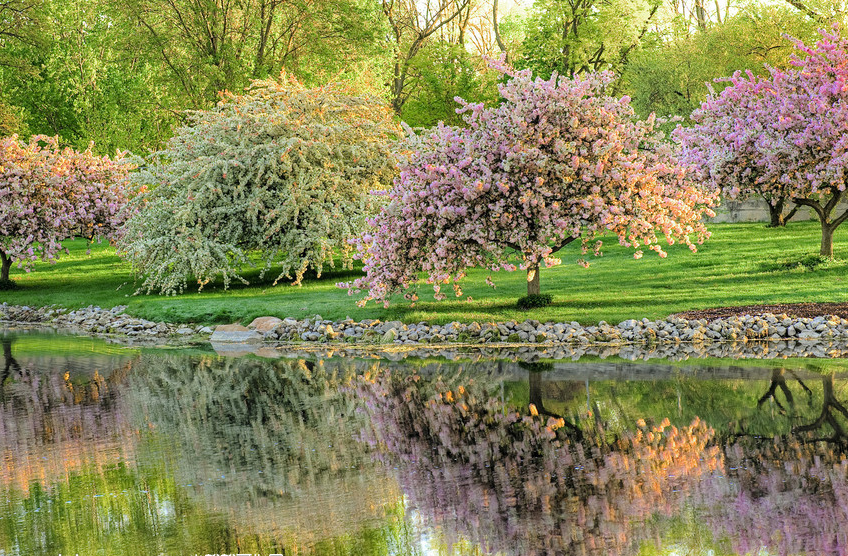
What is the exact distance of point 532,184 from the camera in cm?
1792

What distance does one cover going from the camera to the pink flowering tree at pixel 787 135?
2130cm

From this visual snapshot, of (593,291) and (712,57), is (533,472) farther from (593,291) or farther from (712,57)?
(712,57)

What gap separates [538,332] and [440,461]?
8476 millimetres

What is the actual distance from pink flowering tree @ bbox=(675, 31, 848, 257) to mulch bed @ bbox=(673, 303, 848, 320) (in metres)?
4.18

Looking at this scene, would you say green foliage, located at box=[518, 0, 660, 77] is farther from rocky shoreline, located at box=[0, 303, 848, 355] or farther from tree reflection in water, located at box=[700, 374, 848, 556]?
tree reflection in water, located at box=[700, 374, 848, 556]

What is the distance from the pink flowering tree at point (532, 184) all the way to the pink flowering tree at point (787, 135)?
14.0ft

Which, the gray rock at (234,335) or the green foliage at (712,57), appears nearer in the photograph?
the gray rock at (234,335)

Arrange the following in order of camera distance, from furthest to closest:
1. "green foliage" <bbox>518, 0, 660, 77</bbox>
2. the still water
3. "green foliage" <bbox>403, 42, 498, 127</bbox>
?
"green foliage" <bbox>403, 42, 498, 127</bbox> < "green foliage" <bbox>518, 0, 660, 77</bbox> < the still water

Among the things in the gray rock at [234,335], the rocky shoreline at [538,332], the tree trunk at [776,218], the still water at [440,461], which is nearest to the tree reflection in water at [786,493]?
the still water at [440,461]

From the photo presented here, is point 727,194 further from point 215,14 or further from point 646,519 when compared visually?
point 215,14

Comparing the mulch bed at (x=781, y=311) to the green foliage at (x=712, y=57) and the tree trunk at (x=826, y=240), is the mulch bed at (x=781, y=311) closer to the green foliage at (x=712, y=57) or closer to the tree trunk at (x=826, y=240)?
the tree trunk at (x=826, y=240)

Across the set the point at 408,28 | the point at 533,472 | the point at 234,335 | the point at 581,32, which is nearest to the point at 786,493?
the point at 533,472

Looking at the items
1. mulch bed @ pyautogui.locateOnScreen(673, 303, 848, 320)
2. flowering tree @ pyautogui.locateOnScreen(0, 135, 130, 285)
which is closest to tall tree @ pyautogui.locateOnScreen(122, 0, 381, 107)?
flowering tree @ pyautogui.locateOnScreen(0, 135, 130, 285)

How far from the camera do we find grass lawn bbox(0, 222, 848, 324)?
64.1 feet
